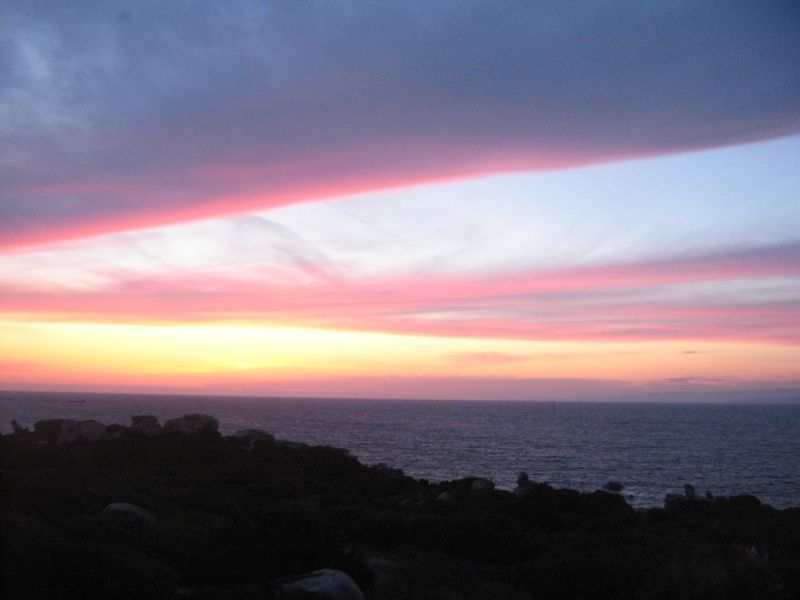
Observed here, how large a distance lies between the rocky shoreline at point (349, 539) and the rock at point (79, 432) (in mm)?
4671

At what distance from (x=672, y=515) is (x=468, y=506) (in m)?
7.99

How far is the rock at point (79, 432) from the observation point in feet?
125

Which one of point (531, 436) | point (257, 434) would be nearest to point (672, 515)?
point (257, 434)

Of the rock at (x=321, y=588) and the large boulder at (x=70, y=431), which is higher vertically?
the rock at (x=321, y=588)

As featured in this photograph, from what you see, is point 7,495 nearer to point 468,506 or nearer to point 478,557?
point 478,557

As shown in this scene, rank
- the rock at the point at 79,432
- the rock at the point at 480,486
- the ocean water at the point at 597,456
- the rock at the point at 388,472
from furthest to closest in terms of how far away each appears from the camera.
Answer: the ocean water at the point at 597,456 < the rock at the point at 79,432 < the rock at the point at 388,472 < the rock at the point at 480,486

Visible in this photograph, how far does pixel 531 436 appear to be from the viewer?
8675 centimetres

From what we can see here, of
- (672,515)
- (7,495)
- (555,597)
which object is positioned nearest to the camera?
(555,597)

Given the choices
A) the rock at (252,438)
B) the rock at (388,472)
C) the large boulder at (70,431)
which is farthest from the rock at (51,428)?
the rock at (388,472)

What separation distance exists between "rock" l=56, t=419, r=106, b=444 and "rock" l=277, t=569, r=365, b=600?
104 feet

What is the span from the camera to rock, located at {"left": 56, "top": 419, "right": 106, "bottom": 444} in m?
38.1

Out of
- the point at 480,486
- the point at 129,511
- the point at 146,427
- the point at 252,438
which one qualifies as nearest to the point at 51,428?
the point at 146,427

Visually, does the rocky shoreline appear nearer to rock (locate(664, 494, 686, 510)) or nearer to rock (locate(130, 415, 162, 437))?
rock (locate(664, 494, 686, 510))

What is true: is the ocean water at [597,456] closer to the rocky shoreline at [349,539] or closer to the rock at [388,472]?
the rock at [388,472]
